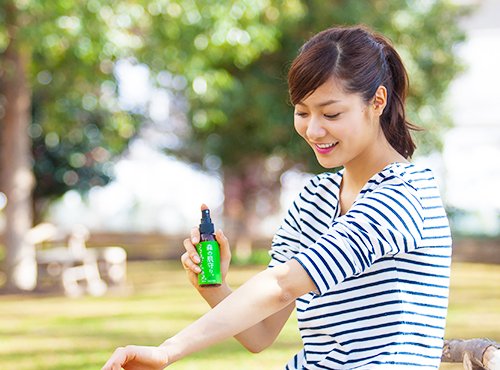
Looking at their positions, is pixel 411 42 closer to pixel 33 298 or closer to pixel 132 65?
pixel 132 65

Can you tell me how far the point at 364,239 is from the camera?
164 centimetres

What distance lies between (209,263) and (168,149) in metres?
19.2

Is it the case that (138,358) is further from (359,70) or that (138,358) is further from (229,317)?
(359,70)

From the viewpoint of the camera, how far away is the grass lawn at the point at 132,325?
20.5ft

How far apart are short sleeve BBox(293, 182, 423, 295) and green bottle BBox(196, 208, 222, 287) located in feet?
0.91

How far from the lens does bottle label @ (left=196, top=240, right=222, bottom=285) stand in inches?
74.5

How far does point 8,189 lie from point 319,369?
10412mm

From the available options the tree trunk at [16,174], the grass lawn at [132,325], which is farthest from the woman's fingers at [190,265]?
the tree trunk at [16,174]

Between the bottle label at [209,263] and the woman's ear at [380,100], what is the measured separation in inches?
15.8

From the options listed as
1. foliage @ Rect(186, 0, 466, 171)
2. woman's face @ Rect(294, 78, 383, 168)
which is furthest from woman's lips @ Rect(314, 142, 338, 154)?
foliage @ Rect(186, 0, 466, 171)

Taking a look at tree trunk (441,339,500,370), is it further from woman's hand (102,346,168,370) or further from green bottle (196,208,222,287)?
woman's hand (102,346,168,370)

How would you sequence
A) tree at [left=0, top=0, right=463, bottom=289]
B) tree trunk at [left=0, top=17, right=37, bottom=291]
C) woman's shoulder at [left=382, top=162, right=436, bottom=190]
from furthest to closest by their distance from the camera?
1. tree trunk at [left=0, top=17, right=37, bottom=291]
2. tree at [left=0, top=0, right=463, bottom=289]
3. woman's shoulder at [left=382, top=162, right=436, bottom=190]

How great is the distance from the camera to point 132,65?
11320 millimetres

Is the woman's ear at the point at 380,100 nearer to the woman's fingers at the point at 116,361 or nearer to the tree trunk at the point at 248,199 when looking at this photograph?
the woman's fingers at the point at 116,361
